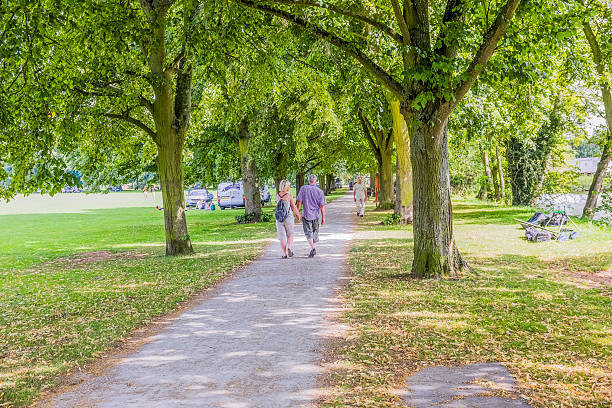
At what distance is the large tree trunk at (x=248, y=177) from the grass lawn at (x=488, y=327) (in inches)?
563

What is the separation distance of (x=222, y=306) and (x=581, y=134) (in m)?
30.2

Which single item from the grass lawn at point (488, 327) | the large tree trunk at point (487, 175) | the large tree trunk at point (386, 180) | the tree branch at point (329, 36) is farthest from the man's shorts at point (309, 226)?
the large tree trunk at point (487, 175)

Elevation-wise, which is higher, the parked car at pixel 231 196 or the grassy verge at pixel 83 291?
the parked car at pixel 231 196

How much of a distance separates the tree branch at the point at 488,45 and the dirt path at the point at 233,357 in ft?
12.8

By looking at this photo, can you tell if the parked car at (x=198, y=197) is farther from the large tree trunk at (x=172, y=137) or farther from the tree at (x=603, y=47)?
the tree at (x=603, y=47)

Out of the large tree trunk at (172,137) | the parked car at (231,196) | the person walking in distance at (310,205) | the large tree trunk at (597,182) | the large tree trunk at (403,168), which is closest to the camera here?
the person walking in distance at (310,205)

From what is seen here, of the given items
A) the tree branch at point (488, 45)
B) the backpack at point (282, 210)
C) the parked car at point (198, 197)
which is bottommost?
the backpack at point (282, 210)

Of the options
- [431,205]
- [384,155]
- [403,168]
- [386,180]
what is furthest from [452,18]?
[386,180]

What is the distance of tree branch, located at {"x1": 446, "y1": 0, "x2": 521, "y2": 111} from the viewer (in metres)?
8.38

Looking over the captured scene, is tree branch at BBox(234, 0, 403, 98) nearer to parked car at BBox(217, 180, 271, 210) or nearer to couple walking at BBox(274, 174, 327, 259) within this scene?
couple walking at BBox(274, 174, 327, 259)

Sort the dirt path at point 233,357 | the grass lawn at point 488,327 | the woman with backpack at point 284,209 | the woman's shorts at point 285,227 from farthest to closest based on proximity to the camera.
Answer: the woman's shorts at point 285,227 → the woman with backpack at point 284,209 → the grass lawn at point 488,327 → the dirt path at point 233,357

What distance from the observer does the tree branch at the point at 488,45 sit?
838 cm

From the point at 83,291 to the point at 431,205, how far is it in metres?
6.62

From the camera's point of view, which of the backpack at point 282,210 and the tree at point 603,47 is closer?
the backpack at point 282,210
